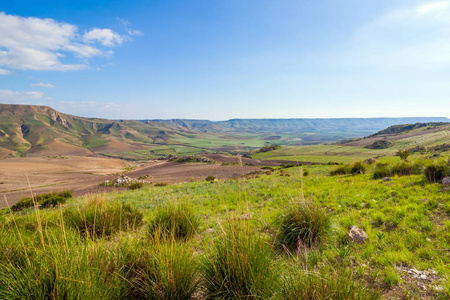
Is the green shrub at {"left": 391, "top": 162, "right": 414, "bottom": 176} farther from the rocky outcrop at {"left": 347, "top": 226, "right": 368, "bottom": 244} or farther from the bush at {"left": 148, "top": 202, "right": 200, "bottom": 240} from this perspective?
the bush at {"left": 148, "top": 202, "right": 200, "bottom": 240}

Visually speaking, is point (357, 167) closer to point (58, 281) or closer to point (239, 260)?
point (239, 260)

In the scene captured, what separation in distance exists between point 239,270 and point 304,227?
2.20m

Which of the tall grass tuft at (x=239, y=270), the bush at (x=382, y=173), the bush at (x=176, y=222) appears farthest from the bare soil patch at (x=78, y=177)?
the tall grass tuft at (x=239, y=270)

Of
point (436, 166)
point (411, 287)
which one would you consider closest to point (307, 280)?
point (411, 287)

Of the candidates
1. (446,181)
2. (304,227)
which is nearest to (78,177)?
(304,227)

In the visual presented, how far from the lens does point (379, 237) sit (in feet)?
14.6

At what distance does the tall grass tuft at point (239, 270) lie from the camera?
105 inches

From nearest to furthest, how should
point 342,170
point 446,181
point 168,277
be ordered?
point 168,277, point 446,181, point 342,170

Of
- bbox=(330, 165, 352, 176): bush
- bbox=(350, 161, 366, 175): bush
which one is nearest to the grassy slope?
bbox=(350, 161, 366, 175): bush

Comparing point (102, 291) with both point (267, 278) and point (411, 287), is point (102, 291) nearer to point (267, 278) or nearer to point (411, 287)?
point (267, 278)

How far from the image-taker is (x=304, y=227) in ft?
14.4

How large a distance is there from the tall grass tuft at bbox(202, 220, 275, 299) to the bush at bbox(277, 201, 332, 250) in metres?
1.61

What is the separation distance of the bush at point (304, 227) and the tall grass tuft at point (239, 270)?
161cm

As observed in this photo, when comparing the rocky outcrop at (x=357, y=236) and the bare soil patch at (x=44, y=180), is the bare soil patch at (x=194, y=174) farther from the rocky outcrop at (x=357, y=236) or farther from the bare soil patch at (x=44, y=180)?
the rocky outcrop at (x=357, y=236)
